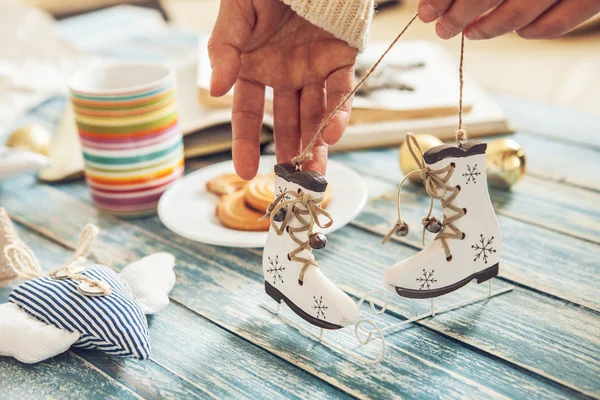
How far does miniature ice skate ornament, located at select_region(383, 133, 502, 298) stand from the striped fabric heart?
0.27m

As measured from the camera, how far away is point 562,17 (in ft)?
2.34

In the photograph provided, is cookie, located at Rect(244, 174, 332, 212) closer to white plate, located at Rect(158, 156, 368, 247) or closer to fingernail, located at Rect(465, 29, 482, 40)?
white plate, located at Rect(158, 156, 368, 247)

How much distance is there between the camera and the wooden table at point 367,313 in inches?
23.2

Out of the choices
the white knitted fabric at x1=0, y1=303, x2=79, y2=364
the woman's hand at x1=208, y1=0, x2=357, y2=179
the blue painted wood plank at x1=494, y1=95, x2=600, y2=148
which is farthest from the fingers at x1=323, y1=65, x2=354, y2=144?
the blue painted wood plank at x1=494, y1=95, x2=600, y2=148

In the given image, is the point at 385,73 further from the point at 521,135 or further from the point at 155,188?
the point at 155,188

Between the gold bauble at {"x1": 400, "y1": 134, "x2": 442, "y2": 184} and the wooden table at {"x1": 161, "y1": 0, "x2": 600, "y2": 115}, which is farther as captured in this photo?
the wooden table at {"x1": 161, "y1": 0, "x2": 600, "y2": 115}

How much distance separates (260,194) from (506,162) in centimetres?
37

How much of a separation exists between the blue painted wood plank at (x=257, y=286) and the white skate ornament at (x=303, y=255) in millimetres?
35

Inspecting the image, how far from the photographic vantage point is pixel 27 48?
5.04 ft

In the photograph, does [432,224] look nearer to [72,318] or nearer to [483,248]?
[483,248]

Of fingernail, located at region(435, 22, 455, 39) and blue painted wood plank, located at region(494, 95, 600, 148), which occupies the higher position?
fingernail, located at region(435, 22, 455, 39)

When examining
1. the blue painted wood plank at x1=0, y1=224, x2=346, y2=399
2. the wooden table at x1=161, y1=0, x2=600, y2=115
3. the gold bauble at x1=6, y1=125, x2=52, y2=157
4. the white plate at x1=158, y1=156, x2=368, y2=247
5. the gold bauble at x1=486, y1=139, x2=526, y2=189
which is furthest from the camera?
the wooden table at x1=161, y1=0, x2=600, y2=115

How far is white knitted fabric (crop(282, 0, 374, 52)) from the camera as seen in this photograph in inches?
29.2

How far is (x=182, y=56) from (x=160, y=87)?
712mm
